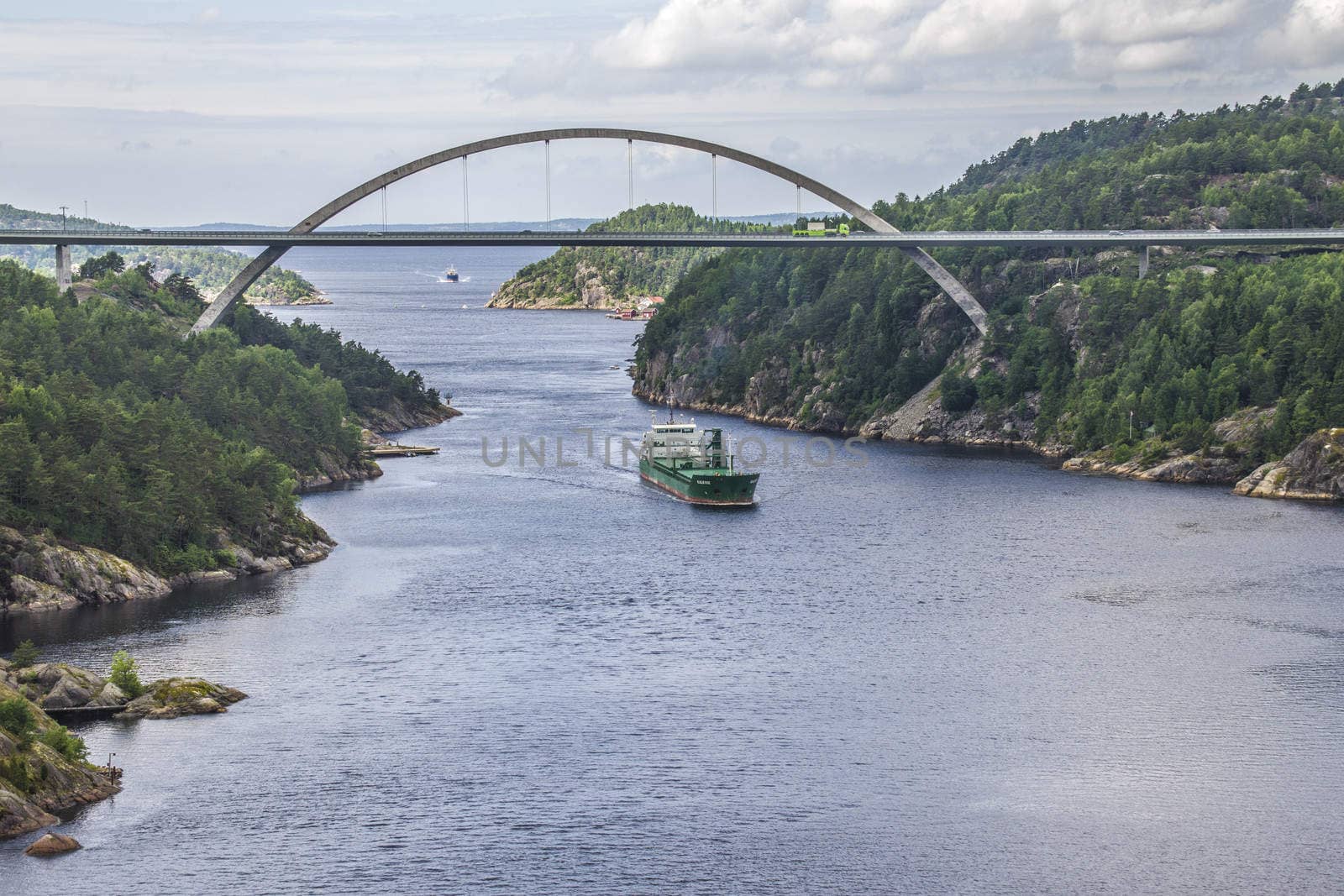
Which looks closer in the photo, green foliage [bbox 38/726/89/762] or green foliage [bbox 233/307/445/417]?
green foliage [bbox 38/726/89/762]

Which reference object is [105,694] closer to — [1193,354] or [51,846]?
[51,846]

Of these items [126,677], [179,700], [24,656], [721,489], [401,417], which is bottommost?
[179,700]

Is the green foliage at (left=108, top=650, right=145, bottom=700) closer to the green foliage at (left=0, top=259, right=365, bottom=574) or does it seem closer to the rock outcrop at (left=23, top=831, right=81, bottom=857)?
the rock outcrop at (left=23, top=831, right=81, bottom=857)

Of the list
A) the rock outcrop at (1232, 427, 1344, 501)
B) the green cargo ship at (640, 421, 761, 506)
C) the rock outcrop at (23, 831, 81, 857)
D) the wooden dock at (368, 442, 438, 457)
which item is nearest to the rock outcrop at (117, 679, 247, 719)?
the rock outcrop at (23, 831, 81, 857)

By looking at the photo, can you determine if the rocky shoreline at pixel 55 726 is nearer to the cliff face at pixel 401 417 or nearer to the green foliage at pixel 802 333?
the cliff face at pixel 401 417

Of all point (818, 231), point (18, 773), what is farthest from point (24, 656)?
point (818, 231)

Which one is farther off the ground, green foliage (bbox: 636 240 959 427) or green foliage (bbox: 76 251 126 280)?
green foliage (bbox: 76 251 126 280)

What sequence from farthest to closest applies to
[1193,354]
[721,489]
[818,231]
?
1. [818,231]
2. [1193,354]
3. [721,489]
